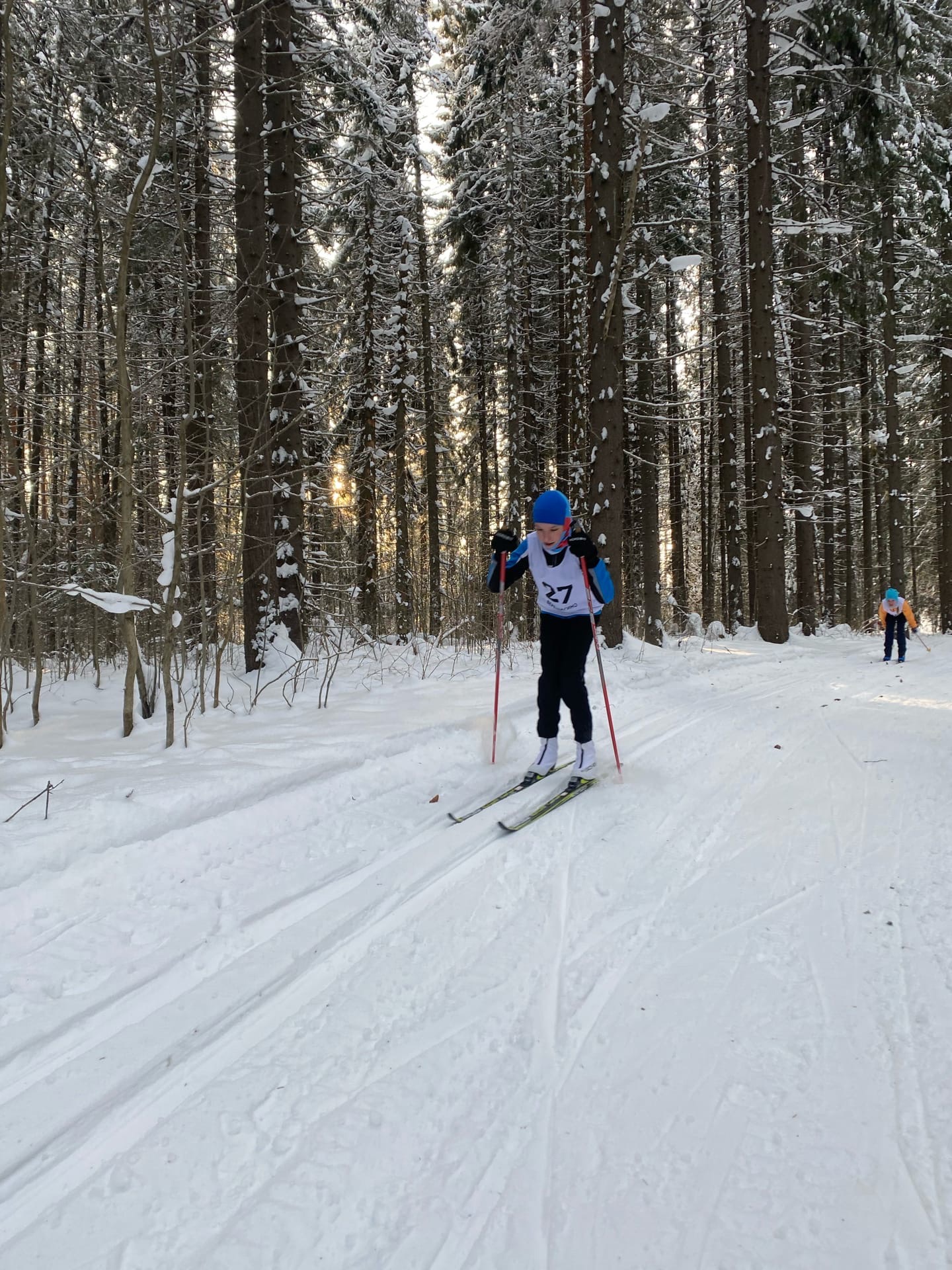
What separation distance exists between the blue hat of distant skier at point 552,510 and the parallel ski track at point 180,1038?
8.89 feet

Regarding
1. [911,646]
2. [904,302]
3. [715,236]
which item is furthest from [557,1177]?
[904,302]

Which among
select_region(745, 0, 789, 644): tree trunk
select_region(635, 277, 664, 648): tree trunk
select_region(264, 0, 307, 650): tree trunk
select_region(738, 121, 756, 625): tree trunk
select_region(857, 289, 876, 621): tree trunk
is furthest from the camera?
select_region(857, 289, 876, 621): tree trunk

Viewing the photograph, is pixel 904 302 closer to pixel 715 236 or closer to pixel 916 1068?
pixel 715 236

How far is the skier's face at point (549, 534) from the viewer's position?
531cm

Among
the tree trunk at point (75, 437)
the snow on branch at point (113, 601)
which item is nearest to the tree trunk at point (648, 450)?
the tree trunk at point (75, 437)

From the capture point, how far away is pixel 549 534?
17.5ft

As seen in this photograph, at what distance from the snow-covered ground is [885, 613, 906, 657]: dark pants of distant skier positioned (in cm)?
876

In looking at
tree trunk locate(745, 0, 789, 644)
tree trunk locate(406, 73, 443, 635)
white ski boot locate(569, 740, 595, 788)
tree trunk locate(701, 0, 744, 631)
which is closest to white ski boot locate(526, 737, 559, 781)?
white ski boot locate(569, 740, 595, 788)

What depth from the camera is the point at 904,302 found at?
67.5 ft

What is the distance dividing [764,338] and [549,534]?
12254 millimetres

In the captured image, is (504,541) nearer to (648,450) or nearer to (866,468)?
(648,450)

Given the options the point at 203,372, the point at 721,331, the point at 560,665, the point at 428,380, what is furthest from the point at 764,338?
A: the point at 203,372

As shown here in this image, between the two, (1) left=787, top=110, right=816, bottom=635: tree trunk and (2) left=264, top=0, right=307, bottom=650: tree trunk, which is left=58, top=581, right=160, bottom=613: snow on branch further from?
(1) left=787, top=110, right=816, bottom=635: tree trunk

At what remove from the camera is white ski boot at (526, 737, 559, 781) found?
5.23 metres
